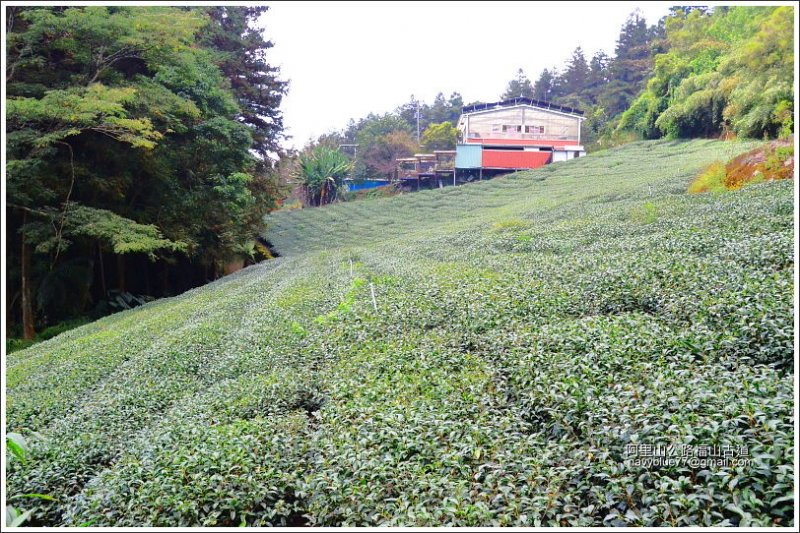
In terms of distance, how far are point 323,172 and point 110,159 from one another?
2898 cm

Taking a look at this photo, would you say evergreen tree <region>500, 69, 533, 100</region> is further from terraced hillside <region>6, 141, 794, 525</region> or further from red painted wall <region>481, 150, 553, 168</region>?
terraced hillside <region>6, 141, 794, 525</region>

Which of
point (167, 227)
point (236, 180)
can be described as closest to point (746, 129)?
point (236, 180)

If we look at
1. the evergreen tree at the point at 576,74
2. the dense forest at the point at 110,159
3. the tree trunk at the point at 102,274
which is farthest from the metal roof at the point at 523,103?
the tree trunk at the point at 102,274

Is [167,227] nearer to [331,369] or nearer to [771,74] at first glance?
[331,369]

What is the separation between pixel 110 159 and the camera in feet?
50.9

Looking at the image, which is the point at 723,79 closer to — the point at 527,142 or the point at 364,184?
the point at 527,142

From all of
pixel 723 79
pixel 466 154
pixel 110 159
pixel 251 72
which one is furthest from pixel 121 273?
pixel 466 154

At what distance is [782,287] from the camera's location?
5238 millimetres

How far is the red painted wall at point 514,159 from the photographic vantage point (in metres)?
42.1

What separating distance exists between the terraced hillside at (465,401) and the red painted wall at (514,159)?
32.8 metres

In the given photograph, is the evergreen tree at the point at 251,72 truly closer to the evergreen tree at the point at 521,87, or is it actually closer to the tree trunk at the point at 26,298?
the tree trunk at the point at 26,298

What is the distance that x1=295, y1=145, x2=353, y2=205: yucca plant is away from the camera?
43938 mm

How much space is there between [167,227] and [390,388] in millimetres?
14126

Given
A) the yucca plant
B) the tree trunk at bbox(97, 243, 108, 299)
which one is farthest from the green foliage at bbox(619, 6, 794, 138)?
the yucca plant
